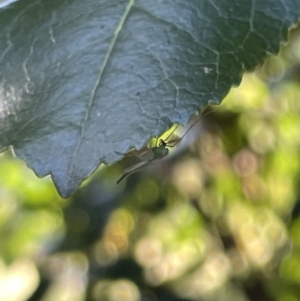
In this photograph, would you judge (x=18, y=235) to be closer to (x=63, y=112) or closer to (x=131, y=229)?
(x=131, y=229)

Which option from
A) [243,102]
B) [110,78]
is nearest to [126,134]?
[110,78]

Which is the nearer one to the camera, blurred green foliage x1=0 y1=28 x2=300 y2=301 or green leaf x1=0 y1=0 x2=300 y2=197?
green leaf x1=0 y1=0 x2=300 y2=197

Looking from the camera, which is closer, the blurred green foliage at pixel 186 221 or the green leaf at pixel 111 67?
the green leaf at pixel 111 67

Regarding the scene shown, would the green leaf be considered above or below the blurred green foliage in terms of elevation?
above

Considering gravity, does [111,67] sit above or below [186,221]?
above
